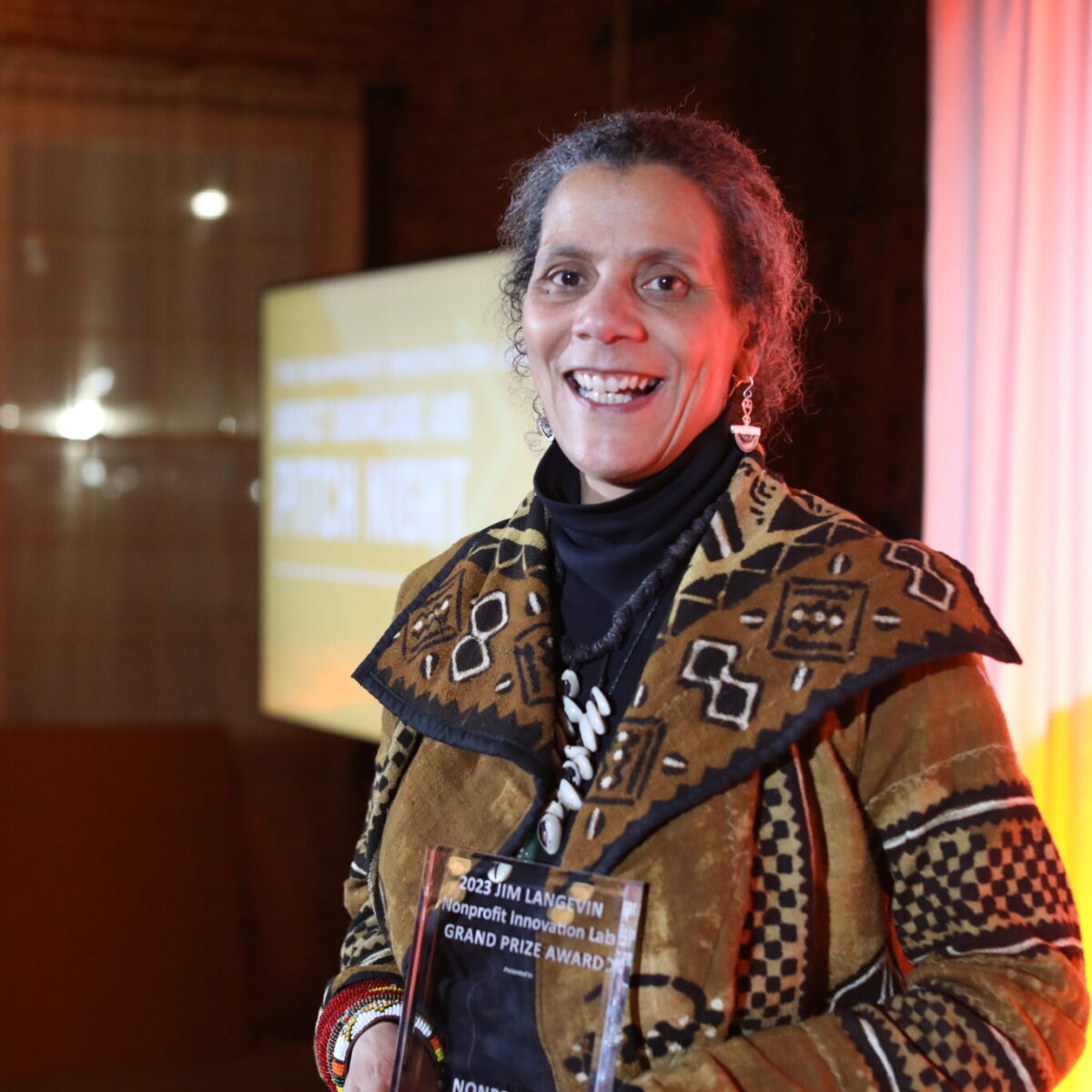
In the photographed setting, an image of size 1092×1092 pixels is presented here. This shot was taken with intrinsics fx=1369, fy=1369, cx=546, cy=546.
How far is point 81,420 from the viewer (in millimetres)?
4938

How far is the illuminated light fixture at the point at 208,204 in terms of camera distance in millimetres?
5051

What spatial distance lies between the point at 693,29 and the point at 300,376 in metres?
1.55

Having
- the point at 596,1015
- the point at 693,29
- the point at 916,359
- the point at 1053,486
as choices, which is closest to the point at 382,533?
the point at 916,359

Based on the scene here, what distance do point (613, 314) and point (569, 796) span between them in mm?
446

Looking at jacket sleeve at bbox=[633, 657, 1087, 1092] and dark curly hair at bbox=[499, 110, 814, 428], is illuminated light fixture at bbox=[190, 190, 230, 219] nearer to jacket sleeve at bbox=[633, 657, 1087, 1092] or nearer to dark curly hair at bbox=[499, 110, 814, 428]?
dark curly hair at bbox=[499, 110, 814, 428]

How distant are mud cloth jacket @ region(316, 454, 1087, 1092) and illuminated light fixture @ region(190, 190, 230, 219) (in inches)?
164

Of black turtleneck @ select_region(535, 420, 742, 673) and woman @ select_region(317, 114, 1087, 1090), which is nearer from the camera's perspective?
woman @ select_region(317, 114, 1087, 1090)

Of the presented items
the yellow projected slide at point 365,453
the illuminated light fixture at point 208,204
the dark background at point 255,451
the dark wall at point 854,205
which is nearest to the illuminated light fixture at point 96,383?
the dark background at point 255,451

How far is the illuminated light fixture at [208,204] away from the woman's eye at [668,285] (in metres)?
4.12

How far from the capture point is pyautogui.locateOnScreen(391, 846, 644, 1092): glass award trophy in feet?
3.55

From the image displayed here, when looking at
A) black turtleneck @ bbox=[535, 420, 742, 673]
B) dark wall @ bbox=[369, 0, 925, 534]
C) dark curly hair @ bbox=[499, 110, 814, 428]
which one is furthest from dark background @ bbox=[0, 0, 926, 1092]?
black turtleneck @ bbox=[535, 420, 742, 673]

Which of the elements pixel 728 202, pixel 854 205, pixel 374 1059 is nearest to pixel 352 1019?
pixel 374 1059

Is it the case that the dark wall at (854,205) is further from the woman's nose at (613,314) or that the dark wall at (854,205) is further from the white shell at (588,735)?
the white shell at (588,735)

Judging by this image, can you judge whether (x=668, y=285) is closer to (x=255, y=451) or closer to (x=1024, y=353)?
(x=1024, y=353)
